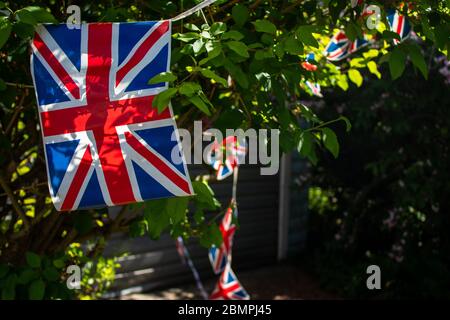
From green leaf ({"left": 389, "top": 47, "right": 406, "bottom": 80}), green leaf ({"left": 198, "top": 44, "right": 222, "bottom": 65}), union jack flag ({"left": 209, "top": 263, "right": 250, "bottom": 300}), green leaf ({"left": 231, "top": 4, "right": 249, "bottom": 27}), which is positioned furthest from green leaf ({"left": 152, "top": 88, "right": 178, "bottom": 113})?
union jack flag ({"left": 209, "top": 263, "right": 250, "bottom": 300})

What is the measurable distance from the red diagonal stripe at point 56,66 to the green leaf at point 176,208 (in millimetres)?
427

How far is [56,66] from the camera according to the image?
1.84 m

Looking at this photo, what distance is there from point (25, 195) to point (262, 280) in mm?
4104

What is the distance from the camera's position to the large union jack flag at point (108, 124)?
1.79 metres

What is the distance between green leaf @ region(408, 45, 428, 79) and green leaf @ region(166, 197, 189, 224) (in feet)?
2.70

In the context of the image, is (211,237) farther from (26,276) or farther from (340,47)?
(340,47)

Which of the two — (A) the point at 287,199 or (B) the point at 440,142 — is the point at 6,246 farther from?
(A) the point at 287,199

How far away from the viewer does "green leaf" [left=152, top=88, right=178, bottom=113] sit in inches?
65.2

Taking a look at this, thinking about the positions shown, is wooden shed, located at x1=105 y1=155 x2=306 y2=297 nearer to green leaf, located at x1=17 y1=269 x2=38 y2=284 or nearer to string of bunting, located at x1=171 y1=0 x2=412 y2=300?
string of bunting, located at x1=171 y1=0 x2=412 y2=300

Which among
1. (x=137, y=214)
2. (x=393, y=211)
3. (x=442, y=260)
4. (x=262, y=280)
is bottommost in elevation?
(x=262, y=280)

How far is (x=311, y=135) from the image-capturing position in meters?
2.10
